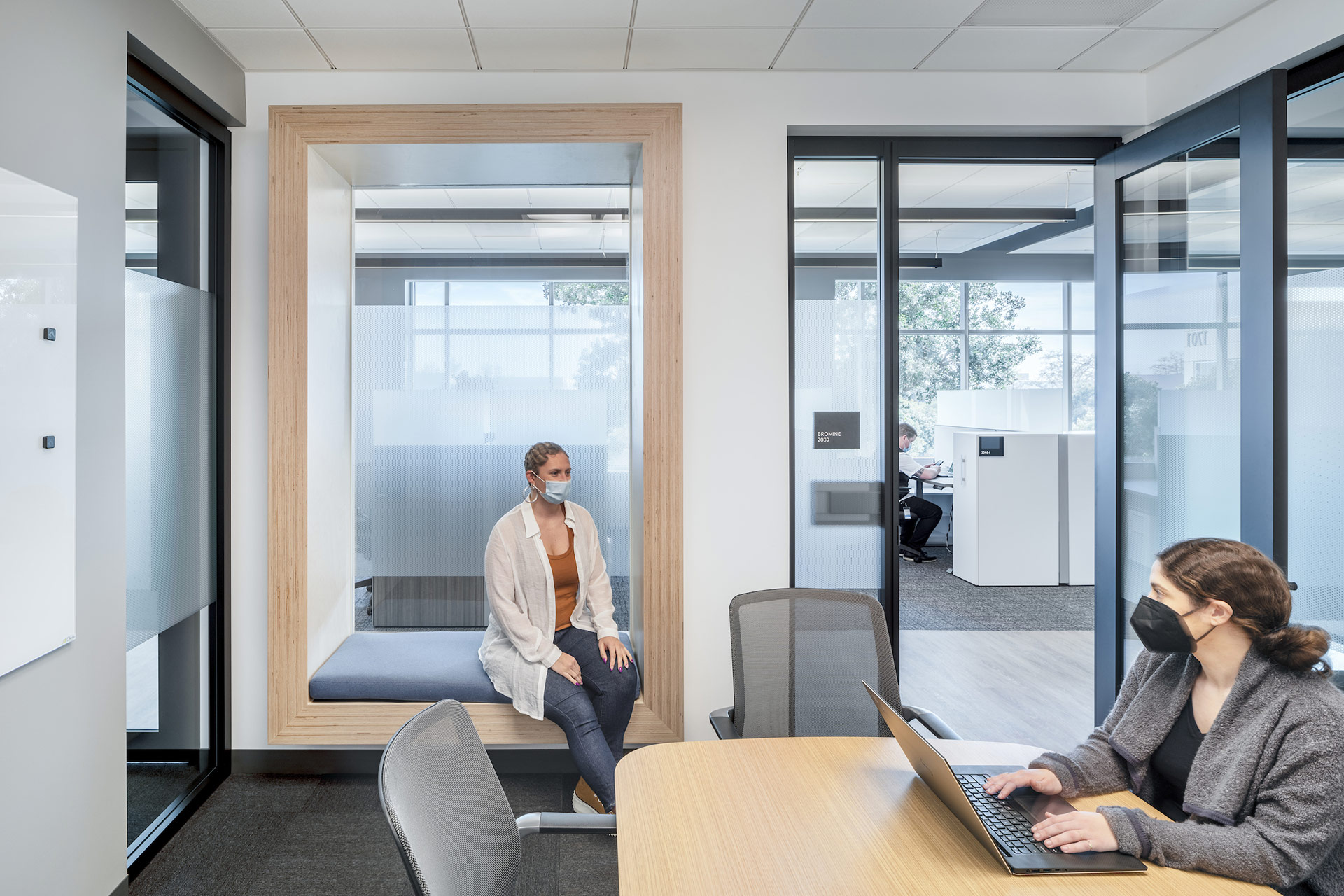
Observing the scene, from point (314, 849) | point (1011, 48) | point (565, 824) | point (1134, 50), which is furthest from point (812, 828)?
point (1134, 50)

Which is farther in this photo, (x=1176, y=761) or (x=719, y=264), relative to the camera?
(x=719, y=264)

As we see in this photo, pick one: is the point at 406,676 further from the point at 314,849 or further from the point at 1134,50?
the point at 1134,50

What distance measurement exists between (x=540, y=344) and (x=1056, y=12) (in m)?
2.32

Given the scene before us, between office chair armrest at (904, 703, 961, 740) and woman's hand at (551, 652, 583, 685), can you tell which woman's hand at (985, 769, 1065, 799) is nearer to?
office chair armrest at (904, 703, 961, 740)

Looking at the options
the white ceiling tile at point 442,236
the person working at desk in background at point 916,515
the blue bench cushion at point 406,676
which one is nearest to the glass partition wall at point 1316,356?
the blue bench cushion at point 406,676

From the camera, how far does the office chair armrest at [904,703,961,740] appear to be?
6.19ft

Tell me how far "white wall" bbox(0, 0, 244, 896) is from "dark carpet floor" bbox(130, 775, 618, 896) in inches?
10.5

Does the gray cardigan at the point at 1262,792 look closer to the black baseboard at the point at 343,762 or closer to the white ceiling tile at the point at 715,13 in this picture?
the black baseboard at the point at 343,762

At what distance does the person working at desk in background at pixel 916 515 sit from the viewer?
6.81m

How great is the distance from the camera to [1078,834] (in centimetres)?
120

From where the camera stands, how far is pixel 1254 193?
2400mm

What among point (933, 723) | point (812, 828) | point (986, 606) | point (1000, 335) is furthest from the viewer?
point (1000, 335)

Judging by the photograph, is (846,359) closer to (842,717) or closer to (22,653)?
(842,717)

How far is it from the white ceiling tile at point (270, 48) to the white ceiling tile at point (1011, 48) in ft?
7.93
